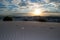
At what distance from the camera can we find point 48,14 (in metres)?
4.36

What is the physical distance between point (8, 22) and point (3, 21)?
18 centimetres

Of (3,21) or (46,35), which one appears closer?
(46,35)

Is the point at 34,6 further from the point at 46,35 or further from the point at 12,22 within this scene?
the point at 46,35

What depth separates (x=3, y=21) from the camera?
4355 millimetres

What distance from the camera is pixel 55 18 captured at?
4.31m

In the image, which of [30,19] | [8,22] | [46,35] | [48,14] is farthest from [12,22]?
[46,35]

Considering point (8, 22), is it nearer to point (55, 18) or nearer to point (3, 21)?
point (3, 21)

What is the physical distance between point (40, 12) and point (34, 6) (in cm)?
25

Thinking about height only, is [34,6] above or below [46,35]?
above

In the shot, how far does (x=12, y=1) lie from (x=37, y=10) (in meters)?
0.78

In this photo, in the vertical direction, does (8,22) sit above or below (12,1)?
below

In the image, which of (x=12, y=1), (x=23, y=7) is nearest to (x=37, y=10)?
(x=23, y=7)

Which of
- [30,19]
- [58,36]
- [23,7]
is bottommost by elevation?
[58,36]

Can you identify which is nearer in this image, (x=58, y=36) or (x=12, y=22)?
(x=58, y=36)
